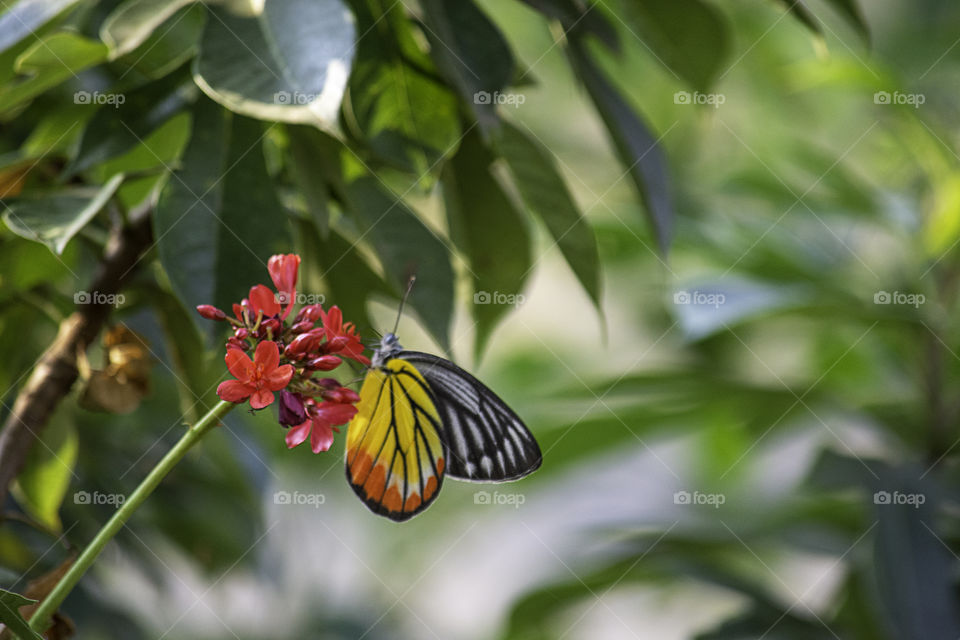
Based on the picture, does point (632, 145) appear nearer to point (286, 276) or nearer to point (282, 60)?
point (282, 60)

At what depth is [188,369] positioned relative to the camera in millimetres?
728

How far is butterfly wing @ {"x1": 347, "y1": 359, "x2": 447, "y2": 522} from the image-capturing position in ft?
1.38

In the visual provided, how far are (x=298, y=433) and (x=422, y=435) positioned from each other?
125mm

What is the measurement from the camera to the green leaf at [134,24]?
1.92ft

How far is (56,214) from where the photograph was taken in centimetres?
58

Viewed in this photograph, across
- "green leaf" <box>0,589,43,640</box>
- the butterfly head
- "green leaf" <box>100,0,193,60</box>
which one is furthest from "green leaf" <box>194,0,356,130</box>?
"green leaf" <box>0,589,43,640</box>

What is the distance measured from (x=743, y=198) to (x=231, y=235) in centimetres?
110

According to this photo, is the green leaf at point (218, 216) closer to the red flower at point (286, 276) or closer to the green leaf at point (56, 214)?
the green leaf at point (56, 214)

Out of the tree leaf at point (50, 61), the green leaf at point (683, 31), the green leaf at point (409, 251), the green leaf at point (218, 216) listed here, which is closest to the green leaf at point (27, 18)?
the tree leaf at point (50, 61)

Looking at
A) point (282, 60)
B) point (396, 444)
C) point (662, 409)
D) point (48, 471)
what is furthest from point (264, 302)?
point (662, 409)

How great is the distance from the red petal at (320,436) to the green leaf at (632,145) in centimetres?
42

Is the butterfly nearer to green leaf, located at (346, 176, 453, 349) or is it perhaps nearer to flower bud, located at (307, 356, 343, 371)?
flower bud, located at (307, 356, 343, 371)

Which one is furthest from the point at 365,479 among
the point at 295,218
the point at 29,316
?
the point at 29,316

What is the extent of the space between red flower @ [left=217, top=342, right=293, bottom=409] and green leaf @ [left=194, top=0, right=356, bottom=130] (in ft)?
0.56
